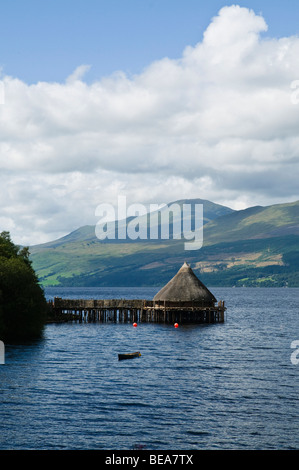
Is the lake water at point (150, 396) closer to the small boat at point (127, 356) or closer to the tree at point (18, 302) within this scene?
the small boat at point (127, 356)

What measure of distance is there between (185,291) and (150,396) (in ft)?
191

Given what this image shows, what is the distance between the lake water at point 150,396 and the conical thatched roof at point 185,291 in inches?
953

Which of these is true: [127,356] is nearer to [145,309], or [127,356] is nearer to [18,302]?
[18,302]

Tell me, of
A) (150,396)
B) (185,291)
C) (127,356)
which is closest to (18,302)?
(127,356)

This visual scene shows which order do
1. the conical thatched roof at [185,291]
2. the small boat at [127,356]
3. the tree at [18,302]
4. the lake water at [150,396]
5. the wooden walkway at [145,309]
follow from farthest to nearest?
the wooden walkway at [145,309], the conical thatched roof at [185,291], the tree at [18,302], the small boat at [127,356], the lake water at [150,396]

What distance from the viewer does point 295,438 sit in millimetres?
31078

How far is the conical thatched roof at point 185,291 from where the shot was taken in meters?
98.4

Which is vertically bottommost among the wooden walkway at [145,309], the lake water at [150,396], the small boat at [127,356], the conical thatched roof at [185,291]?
the lake water at [150,396]

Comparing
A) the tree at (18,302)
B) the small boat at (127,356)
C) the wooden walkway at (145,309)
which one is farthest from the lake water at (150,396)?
the wooden walkway at (145,309)

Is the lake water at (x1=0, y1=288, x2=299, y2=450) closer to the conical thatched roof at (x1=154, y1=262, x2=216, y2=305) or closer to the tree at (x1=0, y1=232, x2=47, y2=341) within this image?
the tree at (x1=0, y1=232, x2=47, y2=341)
